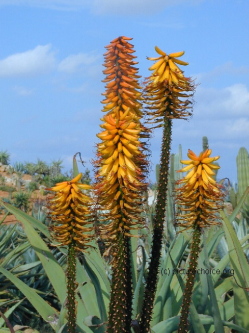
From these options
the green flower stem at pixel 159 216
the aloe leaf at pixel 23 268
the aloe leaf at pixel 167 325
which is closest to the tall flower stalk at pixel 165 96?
the green flower stem at pixel 159 216

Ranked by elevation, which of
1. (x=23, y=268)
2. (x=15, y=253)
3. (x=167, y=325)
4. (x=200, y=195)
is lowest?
(x=167, y=325)

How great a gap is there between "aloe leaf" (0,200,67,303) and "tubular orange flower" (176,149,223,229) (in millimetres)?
1211

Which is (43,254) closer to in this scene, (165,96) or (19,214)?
(19,214)

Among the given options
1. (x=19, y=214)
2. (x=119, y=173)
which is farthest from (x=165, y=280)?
(x=119, y=173)

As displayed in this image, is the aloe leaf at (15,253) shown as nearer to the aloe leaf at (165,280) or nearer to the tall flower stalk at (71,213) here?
the aloe leaf at (165,280)

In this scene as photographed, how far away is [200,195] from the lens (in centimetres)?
338

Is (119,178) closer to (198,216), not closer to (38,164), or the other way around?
(198,216)

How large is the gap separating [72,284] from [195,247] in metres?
0.65

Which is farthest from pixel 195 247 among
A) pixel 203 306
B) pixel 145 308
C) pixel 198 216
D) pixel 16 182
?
pixel 16 182

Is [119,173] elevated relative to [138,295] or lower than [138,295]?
elevated

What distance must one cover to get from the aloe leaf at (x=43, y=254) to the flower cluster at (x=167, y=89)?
3.89 ft

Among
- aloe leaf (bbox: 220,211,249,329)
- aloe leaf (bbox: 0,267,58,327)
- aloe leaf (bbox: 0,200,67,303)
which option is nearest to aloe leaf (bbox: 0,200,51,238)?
aloe leaf (bbox: 0,200,67,303)

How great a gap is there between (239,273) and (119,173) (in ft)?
Result: 5.58

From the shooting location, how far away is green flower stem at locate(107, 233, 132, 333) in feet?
10.6
